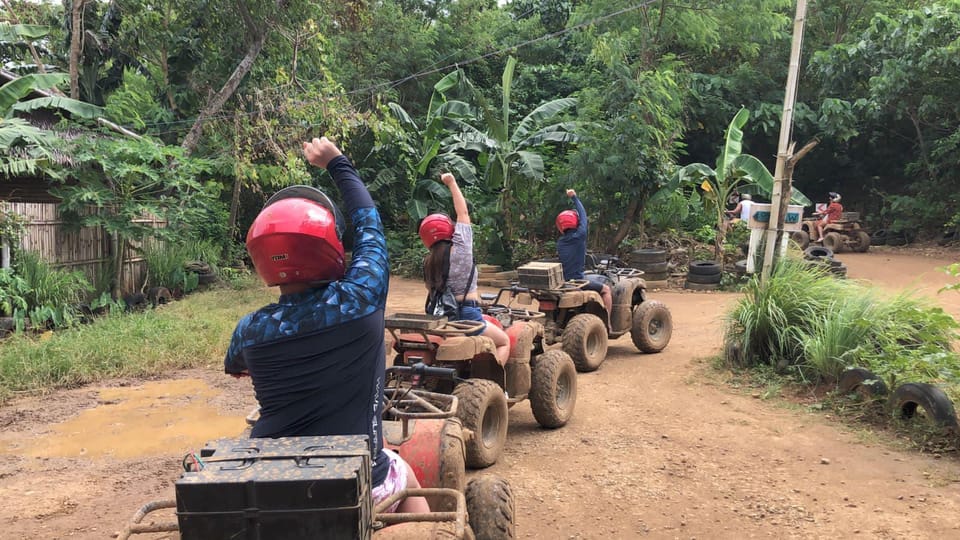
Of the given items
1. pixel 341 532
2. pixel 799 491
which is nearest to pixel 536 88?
pixel 799 491

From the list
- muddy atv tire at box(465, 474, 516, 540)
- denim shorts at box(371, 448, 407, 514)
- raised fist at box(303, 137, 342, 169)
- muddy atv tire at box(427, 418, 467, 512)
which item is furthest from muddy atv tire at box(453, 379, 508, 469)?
raised fist at box(303, 137, 342, 169)

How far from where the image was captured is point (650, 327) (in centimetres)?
902

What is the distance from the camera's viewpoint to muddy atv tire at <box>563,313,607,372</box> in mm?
7734

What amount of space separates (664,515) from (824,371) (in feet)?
10.6

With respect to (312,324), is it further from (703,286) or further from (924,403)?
(703,286)

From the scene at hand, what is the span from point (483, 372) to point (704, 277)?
10.1 metres

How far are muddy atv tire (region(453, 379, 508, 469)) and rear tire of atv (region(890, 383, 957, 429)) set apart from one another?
10.6 feet

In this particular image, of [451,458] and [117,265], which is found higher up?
[117,265]

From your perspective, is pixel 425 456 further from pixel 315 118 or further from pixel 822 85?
pixel 822 85

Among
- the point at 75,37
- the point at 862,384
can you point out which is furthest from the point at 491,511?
the point at 75,37

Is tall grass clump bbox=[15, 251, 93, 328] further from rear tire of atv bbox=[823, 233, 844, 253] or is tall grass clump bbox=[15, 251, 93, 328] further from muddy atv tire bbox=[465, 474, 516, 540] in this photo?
rear tire of atv bbox=[823, 233, 844, 253]

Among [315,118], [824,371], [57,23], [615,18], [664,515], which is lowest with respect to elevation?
[664,515]

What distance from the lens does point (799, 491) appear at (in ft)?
15.3

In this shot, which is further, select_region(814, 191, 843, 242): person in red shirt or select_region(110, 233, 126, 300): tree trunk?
select_region(814, 191, 843, 242): person in red shirt
